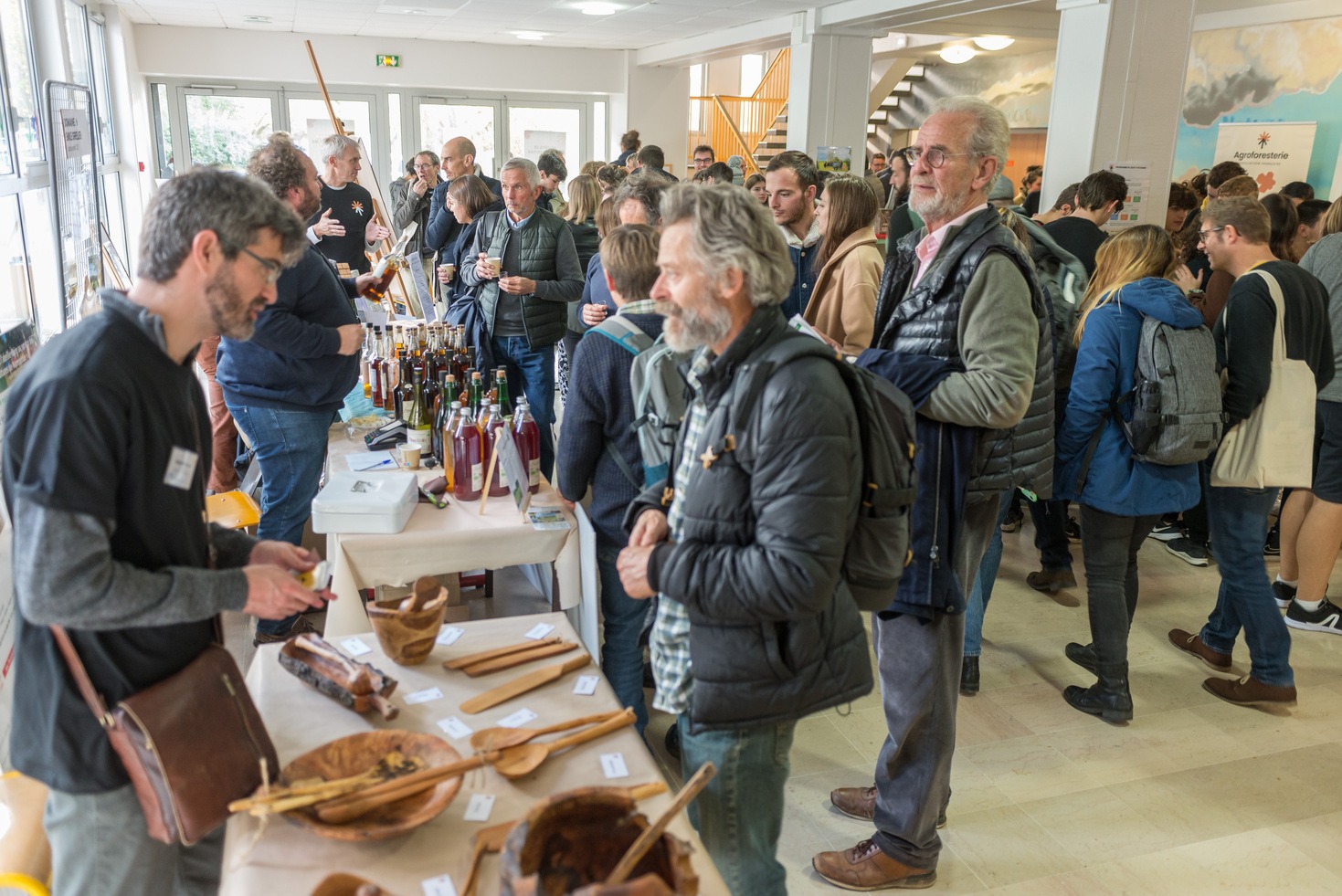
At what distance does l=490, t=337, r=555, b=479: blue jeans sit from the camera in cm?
445

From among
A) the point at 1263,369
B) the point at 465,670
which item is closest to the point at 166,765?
the point at 465,670

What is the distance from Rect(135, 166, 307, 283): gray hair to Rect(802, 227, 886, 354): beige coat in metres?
1.76

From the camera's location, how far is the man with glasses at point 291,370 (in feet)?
9.59

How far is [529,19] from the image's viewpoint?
427 inches

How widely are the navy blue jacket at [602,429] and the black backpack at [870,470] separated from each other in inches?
32.4

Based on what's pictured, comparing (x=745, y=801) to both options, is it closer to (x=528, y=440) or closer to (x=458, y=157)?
(x=528, y=440)

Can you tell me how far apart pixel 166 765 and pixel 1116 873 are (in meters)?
2.23

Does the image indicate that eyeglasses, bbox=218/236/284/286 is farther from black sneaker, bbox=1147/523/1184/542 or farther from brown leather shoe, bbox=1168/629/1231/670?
black sneaker, bbox=1147/523/1184/542

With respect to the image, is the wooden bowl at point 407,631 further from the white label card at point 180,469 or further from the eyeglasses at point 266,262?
the eyeglasses at point 266,262

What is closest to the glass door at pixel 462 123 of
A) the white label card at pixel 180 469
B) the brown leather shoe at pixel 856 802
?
the brown leather shoe at pixel 856 802

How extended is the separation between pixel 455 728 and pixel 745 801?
51cm

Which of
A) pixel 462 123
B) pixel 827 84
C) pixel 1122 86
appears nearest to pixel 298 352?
pixel 1122 86

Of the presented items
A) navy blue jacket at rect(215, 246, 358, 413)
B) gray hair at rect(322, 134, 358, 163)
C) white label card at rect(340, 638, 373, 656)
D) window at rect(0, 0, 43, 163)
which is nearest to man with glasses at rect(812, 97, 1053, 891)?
white label card at rect(340, 638, 373, 656)

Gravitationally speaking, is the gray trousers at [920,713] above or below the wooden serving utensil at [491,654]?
below
